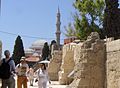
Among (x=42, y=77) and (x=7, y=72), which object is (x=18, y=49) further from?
(x=7, y=72)

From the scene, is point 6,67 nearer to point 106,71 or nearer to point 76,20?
point 106,71

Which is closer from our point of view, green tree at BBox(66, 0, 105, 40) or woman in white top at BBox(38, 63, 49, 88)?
woman in white top at BBox(38, 63, 49, 88)

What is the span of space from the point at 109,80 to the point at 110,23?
Result: 82.6 ft

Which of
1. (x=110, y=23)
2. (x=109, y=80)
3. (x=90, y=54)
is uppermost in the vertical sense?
(x=110, y=23)

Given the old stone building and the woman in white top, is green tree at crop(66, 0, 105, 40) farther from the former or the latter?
the woman in white top

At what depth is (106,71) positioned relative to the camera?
1355cm

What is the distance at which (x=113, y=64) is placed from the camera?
41.5 feet

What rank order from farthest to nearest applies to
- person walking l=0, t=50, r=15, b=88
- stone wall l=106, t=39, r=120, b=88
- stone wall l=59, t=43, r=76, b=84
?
1. stone wall l=59, t=43, r=76, b=84
2. person walking l=0, t=50, r=15, b=88
3. stone wall l=106, t=39, r=120, b=88

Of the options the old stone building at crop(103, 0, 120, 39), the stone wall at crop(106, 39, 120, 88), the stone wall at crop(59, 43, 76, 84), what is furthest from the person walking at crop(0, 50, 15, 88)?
the old stone building at crop(103, 0, 120, 39)

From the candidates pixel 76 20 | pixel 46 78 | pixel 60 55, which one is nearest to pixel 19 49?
pixel 76 20

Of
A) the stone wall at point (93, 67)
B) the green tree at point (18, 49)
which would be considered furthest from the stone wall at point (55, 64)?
the green tree at point (18, 49)

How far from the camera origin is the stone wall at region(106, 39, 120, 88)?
12.2 meters

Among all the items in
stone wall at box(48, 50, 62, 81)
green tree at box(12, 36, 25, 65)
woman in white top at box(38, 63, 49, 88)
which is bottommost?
woman in white top at box(38, 63, 49, 88)

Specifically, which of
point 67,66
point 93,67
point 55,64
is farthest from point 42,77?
point 55,64
